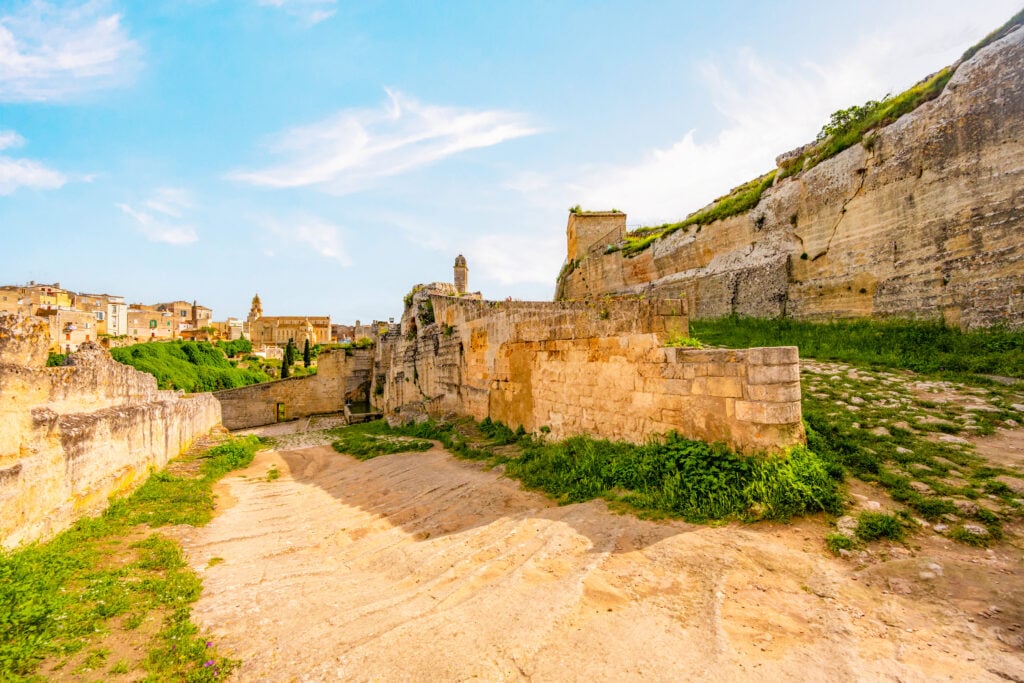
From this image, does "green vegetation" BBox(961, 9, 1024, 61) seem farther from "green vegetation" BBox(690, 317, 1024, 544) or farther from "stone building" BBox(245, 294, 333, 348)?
"stone building" BBox(245, 294, 333, 348)

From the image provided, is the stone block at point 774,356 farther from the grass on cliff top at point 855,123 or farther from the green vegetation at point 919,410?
the grass on cliff top at point 855,123

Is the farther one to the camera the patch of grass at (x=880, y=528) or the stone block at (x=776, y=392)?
the stone block at (x=776, y=392)

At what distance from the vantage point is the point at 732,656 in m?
2.57

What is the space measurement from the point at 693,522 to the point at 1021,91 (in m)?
11.9

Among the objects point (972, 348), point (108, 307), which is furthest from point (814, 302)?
point (108, 307)

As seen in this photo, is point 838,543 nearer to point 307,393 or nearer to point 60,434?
point 60,434

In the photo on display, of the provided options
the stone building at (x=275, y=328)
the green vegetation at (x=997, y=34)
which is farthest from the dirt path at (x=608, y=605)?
the stone building at (x=275, y=328)

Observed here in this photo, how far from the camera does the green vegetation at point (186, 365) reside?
36500 mm

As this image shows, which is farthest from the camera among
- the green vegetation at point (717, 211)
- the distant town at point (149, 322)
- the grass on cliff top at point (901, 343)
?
the distant town at point (149, 322)

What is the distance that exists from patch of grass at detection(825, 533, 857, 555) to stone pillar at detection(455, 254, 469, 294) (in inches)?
863

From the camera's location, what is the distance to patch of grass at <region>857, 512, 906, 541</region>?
3618mm

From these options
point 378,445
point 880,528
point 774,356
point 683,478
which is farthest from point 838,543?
point 378,445

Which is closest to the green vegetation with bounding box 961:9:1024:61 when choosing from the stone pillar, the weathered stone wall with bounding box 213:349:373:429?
the stone pillar

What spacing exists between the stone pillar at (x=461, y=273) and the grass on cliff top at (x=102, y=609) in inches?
799
